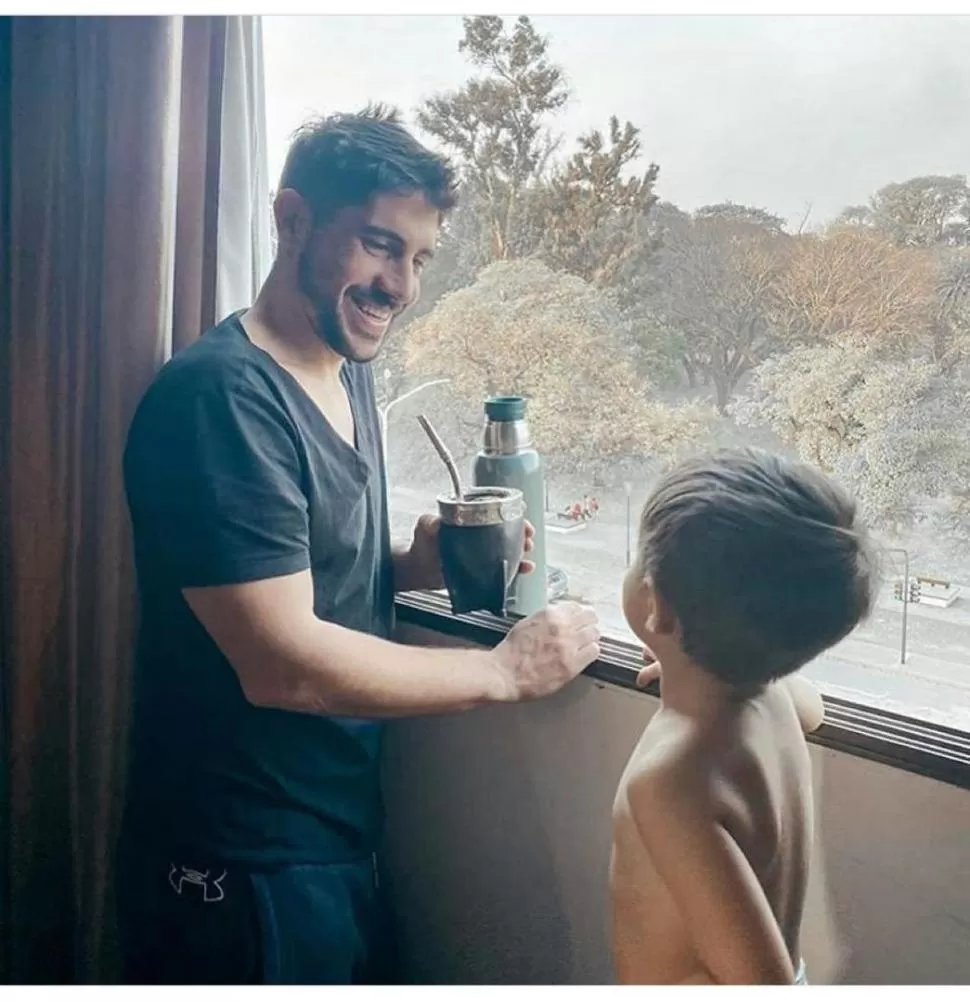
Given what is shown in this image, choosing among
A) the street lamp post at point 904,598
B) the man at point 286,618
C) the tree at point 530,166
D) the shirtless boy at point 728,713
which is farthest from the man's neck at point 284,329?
the street lamp post at point 904,598

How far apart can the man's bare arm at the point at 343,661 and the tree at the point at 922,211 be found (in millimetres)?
517

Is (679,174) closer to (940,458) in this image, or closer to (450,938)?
(940,458)

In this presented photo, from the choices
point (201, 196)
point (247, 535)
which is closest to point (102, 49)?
point (201, 196)

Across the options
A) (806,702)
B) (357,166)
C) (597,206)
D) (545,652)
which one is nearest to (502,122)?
(597,206)

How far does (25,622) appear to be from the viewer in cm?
128

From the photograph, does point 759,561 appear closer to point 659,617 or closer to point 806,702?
point 659,617

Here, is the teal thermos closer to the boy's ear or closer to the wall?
the wall

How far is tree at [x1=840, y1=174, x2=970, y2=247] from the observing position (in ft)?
2.96

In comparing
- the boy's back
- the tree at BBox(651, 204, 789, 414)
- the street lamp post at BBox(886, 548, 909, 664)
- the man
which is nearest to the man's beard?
the man

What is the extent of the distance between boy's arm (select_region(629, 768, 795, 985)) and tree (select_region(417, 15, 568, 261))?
725 mm

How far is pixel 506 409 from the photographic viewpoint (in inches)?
43.6

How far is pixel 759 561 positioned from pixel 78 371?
89 centimetres

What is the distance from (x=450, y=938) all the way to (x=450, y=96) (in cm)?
110

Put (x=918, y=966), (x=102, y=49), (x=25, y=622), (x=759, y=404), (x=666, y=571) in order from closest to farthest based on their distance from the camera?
(x=666, y=571)
(x=918, y=966)
(x=759, y=404)
(x=102, y=49)
(x=25, y=622)
